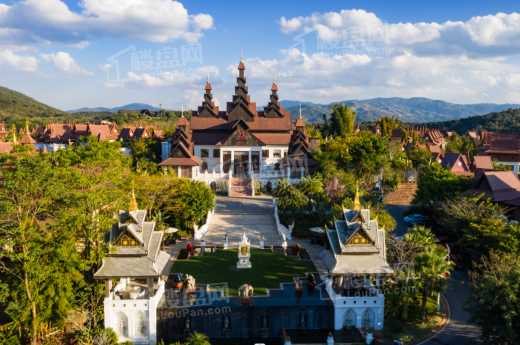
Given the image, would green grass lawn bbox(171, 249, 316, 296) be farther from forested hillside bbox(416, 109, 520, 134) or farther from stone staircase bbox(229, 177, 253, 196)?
forested hillside bbox(416, 109, 520, 134)

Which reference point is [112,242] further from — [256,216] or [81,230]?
[256,216]

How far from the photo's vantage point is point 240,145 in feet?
152

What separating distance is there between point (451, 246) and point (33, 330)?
2674 centimetres

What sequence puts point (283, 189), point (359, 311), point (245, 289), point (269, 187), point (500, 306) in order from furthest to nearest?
point (269, 187) < point (283, 189) < point (245, 289) < point (359, 311) < point (500, 306)

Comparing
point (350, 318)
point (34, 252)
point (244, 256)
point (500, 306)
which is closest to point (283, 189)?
point (244, 256)

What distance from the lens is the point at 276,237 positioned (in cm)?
2959

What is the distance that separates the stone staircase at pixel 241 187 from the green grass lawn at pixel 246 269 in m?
16.4

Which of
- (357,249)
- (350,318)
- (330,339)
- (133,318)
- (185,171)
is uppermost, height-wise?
(185,171)

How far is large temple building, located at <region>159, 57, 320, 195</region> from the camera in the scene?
144 feet

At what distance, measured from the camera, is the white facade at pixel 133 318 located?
16.9 metres

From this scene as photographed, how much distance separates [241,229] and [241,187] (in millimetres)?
12144

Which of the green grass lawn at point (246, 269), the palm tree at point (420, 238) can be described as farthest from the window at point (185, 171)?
the palm tree at point (420, 238)

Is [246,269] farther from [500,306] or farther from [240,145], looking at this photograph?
[240,145]

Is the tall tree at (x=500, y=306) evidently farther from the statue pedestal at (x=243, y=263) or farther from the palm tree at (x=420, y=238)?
the statue pedestal at (x=243, y=263)
